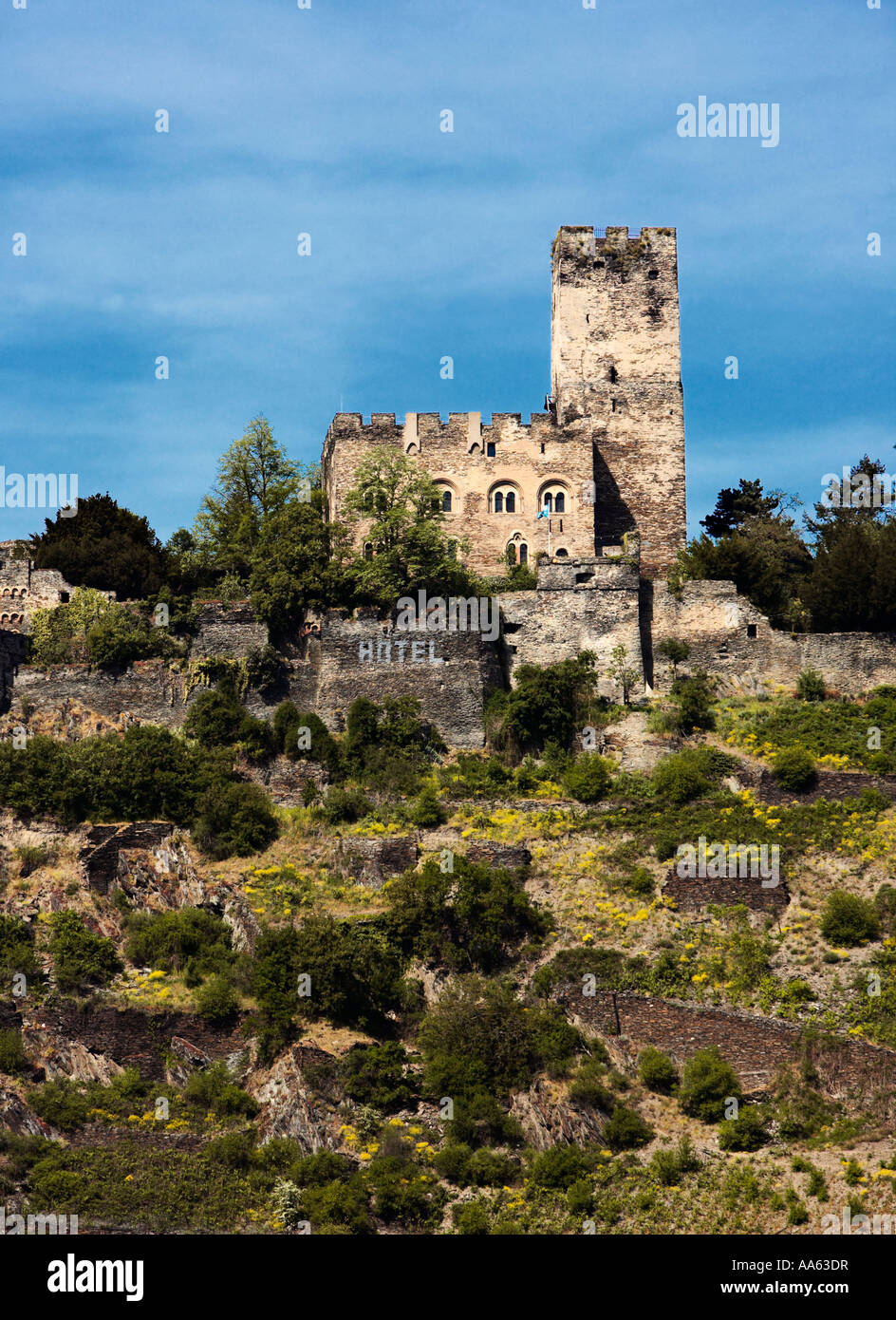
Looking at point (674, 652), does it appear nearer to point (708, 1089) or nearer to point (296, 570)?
point (296, 570)

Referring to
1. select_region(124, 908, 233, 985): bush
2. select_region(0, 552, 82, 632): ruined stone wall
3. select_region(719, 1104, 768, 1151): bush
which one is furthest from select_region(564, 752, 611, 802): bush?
select_region(0, 552, 82, 632): ruined stone wall

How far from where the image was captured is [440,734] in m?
58.3

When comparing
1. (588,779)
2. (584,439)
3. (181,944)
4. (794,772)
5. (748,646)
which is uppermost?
(584,439)

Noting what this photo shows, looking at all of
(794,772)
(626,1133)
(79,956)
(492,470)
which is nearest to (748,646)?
(794,772)

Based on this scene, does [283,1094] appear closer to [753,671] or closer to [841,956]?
[841,956]

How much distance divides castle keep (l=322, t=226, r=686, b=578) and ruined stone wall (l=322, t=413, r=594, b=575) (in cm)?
3

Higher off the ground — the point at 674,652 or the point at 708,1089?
the point at 674,652

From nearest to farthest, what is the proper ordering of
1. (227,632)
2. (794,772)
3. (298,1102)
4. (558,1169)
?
(558,1169) < (298,1102) < (794,772) < (227,632)

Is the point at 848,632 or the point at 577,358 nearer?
the point at 848,632

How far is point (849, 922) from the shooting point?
48.8 m

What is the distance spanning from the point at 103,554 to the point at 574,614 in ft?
45.7

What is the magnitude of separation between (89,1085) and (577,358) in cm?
3212
